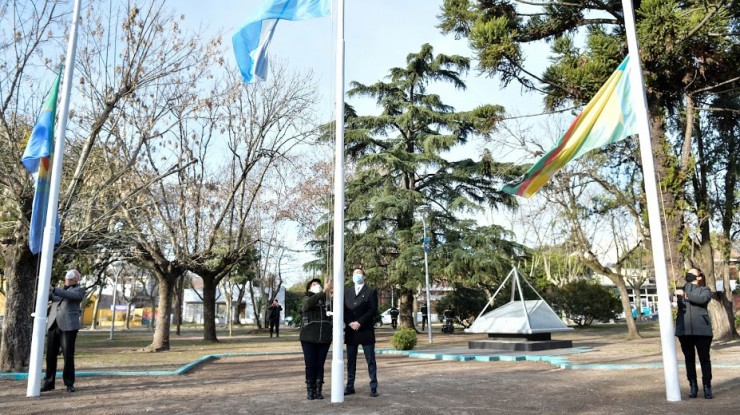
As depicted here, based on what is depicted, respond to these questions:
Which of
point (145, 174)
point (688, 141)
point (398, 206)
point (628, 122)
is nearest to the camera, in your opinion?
point (628, 122)

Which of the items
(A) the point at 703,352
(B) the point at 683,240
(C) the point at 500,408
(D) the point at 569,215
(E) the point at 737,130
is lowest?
(C) the point at 500,408

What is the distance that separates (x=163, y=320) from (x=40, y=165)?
1096 cm

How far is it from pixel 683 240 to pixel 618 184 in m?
6.08

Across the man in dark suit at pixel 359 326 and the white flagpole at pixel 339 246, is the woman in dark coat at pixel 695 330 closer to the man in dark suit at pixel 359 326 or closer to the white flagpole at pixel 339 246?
the man in dark suit at pixel 359 326

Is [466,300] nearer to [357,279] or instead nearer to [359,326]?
[357,279]

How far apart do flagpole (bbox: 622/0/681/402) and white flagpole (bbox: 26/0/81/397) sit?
332 inches

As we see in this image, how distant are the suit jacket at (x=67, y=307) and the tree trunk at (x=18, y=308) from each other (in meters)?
2.83

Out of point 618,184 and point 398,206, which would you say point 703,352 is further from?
point 398,206

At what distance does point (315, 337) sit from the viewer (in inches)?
314

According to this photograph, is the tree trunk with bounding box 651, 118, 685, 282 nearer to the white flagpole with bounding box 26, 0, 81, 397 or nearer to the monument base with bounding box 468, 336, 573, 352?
the monument base with bounding box 468, 336, 573, 352

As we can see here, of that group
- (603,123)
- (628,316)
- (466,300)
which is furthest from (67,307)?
(466,300)

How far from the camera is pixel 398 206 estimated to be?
25844 millimetres

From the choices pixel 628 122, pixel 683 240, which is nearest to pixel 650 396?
pixel 628 122

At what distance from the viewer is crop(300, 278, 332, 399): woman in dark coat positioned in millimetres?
7902
